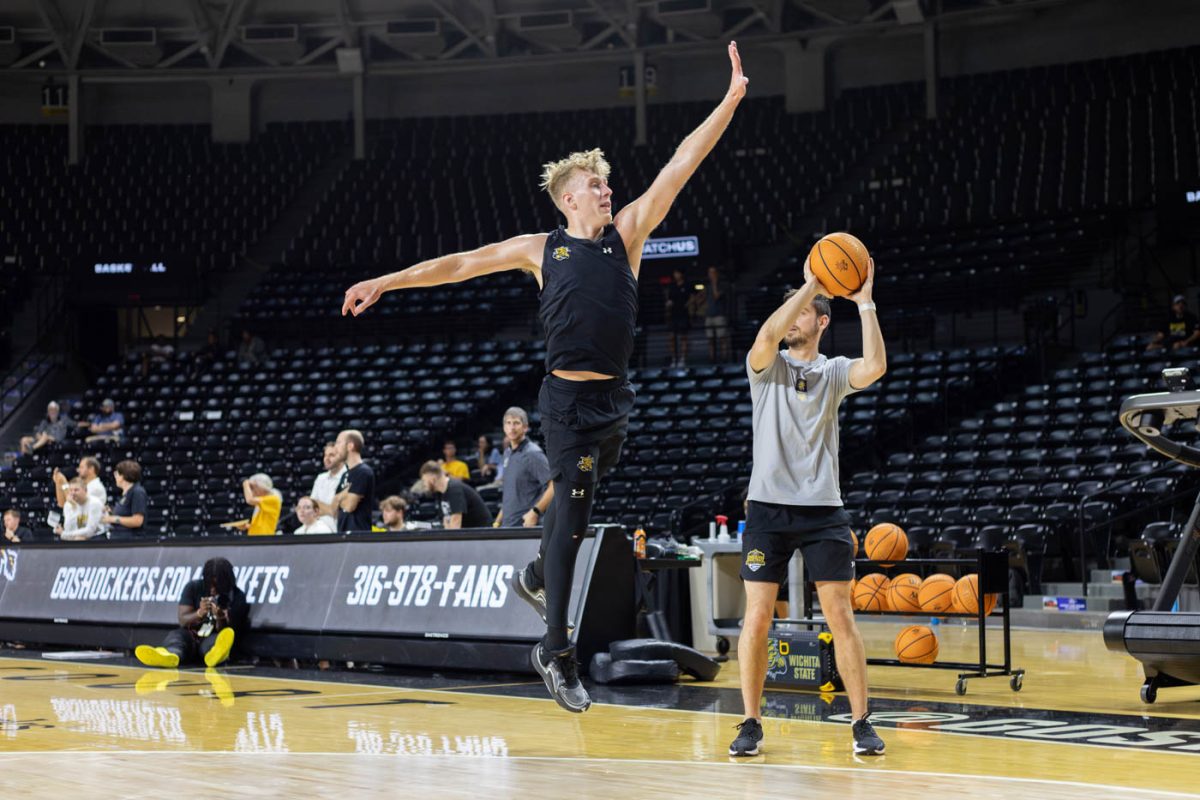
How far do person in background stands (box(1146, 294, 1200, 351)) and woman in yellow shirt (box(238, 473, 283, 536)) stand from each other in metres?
11.7

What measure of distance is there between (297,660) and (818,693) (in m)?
4.04

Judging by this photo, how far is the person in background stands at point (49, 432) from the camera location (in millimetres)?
22672

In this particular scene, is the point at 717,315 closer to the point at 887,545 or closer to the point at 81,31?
the point at 81,31

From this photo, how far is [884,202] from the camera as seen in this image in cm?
2420

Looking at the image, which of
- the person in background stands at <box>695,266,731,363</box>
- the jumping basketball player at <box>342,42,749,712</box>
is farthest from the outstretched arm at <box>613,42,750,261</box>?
the person in background stands at <box>695,266,731,363</box>

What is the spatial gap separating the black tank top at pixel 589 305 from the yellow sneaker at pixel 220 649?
558 centimetres

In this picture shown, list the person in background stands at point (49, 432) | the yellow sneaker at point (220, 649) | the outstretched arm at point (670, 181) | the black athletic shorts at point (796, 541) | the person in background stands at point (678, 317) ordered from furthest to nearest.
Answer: the person in background stands at point (678, 317) < the person in background stands at point (49, 432) < the yellow sneaker at point (220, 649) < the black athletic shorts at point (796, 541) < the outstretched arm at point (670, 181)

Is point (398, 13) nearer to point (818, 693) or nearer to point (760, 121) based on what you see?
point (760, 121)

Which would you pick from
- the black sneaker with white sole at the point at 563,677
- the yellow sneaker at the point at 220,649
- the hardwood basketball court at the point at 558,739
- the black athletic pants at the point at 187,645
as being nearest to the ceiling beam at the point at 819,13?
the hardwood basketball court at the point at 558,739

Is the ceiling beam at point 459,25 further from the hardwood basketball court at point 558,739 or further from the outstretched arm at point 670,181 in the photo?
the outstretched arm at point 670,181

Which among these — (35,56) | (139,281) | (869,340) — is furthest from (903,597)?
(35,56)

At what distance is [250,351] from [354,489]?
15.8 meters

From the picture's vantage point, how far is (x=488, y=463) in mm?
19859

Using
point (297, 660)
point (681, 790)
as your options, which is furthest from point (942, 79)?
point (681, 790)
